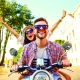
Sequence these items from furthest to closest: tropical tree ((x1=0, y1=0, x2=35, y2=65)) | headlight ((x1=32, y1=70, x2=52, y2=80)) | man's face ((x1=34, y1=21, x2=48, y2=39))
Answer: tropical tree ((x1=0, y1=0, x2=35, y2=65))
man's face ((x1=34, y1=21, x2=48, y2=39))
headlight ((x1=32, y1=70, x2=52, y2=80))

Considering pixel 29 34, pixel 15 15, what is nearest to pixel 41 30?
pixel 29 34

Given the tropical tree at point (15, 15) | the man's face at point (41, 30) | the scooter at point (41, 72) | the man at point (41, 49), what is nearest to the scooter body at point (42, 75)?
the scooter at point (41, 72)

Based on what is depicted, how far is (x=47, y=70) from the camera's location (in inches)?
121

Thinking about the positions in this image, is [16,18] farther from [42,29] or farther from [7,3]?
[42,29]

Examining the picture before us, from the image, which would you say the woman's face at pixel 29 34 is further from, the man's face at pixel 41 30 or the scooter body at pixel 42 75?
the scooter body at pixel 42 75

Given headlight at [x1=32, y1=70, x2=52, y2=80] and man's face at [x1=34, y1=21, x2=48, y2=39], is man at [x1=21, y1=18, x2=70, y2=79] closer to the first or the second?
man's face at [x1=34, y1=21, x2=48, y2=39]

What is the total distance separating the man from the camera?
3279 mm

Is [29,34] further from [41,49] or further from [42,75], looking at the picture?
[42,75]

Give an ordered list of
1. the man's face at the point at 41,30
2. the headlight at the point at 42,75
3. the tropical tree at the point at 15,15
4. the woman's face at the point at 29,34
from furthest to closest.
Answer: the tropical tree at the point at 15,15 → the woman's face at the point at 29,34 → the man's face at the point at 41,30 → the headlight at the point at 42,75

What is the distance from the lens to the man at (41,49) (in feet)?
10.8

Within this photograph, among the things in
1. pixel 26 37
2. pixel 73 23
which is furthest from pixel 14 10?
pixel 26 37

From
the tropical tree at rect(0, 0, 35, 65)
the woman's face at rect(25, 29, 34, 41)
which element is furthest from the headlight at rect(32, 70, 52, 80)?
the tropical tree at rect(0, 0, 35, 65)

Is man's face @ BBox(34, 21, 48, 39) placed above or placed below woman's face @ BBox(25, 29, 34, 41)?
below

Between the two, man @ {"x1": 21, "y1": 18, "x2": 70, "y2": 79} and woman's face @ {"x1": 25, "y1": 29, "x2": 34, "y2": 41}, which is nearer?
man @ {"x1": 21, "y1": 18, "x2": 70, "y2": 79}
